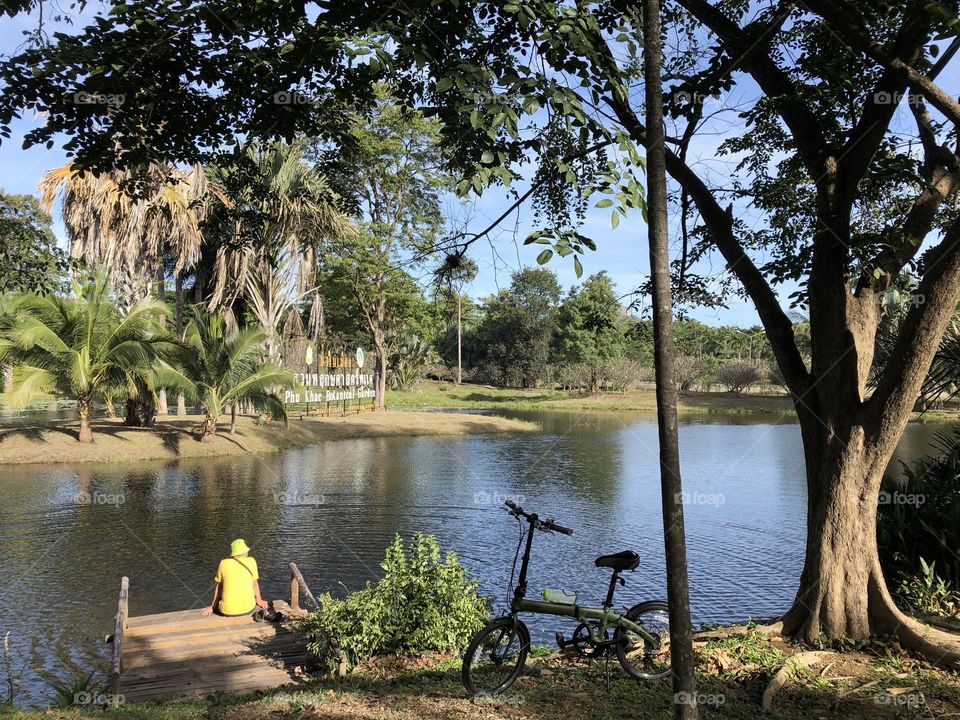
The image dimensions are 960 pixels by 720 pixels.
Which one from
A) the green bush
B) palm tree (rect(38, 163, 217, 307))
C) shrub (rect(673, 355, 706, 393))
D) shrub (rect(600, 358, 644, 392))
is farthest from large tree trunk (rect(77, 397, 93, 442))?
shrub (rect(600, 358, 644, 392))

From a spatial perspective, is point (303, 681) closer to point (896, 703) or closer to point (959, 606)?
point (896, 703)

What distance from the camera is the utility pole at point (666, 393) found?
321 cm

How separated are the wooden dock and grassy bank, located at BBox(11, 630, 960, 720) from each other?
1.66 ft

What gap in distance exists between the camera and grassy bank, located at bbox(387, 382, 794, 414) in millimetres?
49844

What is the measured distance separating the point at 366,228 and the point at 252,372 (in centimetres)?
1410

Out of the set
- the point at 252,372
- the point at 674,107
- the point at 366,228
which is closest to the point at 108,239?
the point at 252,372

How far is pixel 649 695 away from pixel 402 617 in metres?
2.20

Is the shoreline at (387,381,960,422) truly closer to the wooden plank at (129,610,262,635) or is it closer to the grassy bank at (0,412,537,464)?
the grassy bank at (0,412,537,464)

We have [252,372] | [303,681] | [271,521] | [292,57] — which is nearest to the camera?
[292,57]

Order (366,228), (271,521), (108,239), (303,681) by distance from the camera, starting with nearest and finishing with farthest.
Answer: (303,681) < (271,521) < (108,239) < (366,228)

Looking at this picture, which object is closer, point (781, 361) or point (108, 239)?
point (781, 361)

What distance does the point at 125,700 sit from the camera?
5.90 m

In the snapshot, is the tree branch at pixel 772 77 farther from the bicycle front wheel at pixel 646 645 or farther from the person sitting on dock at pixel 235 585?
the person sitting on dock at pixel 235 585
